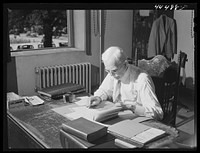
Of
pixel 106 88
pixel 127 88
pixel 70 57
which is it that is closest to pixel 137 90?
pixel 127 88

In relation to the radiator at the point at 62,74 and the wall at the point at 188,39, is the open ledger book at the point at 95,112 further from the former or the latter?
the radiator at the point at 62,74

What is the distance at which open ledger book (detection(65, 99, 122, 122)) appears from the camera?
3.80 feet

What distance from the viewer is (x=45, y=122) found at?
47.7 inches

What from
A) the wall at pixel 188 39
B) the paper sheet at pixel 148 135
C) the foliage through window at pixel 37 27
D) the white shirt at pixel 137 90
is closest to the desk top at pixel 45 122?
the paper sheet at pixel 148 135

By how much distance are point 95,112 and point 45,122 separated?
27 centimetres

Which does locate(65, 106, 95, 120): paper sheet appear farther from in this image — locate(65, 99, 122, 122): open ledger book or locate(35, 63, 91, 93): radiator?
locate(35, 63, 91, 93): radiator

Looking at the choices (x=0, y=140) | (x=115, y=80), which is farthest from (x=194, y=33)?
(x=0, y=140)

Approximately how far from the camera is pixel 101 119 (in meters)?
1.15

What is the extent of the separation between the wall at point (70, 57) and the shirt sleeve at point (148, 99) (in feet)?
0.64

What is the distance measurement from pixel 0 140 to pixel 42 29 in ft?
2.05

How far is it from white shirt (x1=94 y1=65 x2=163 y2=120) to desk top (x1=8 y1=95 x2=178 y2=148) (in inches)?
5.1

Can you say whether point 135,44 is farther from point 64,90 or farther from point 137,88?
point 64,90

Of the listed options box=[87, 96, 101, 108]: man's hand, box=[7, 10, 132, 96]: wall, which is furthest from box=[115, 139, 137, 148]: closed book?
box=[7, 10, 132, 96]: wall

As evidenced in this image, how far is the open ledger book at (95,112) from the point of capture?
1157mm
